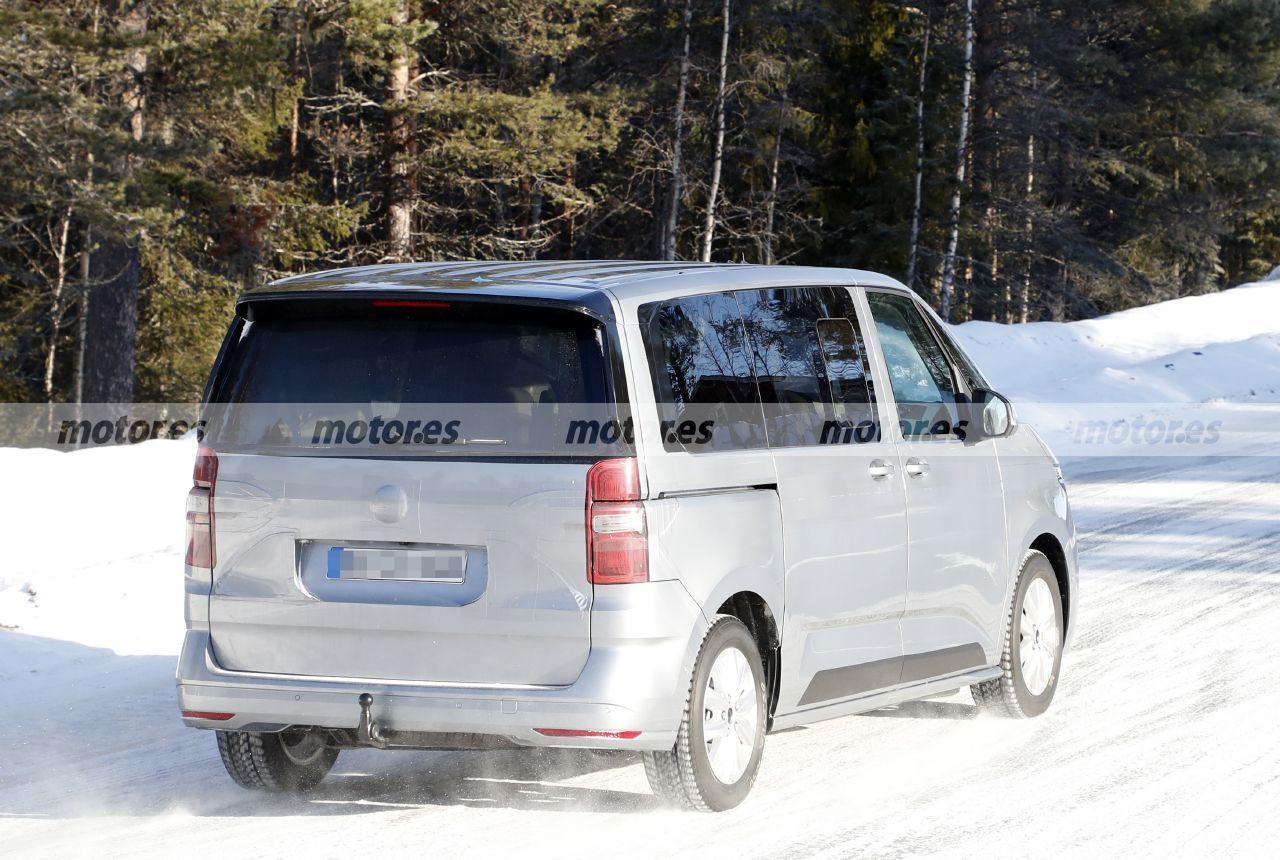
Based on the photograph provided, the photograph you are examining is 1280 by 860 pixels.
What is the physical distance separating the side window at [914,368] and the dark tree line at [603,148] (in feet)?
58.3

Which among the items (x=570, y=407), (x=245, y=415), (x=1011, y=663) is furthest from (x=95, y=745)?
(x=1011, y=663)

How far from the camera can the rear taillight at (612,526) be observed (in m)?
5.13

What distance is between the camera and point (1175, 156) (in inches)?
1818

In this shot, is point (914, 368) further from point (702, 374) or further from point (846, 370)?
point (702, 374)

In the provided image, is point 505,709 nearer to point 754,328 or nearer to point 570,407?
point 570,407

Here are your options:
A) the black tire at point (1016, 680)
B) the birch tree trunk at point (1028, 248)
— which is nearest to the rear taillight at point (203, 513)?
the black tire at point (1016, 680)

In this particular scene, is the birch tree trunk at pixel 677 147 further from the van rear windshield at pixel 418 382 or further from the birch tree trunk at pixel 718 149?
the van rear windshield at pixel 418 382

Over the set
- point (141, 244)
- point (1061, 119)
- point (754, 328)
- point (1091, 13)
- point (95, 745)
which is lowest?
point (95, 745)

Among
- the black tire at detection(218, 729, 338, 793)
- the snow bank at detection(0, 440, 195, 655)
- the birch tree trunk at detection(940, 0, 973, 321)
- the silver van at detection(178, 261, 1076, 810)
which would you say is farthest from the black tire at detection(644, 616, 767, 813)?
the birch tree trunk at detection(940, 0, 973, 321)

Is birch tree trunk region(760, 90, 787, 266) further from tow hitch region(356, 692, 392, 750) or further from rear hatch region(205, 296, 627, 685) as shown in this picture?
tow hitch region(356, 692, 392, 750)

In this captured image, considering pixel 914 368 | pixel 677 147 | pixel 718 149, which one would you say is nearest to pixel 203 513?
pixel 914 368

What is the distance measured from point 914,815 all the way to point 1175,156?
44.1m

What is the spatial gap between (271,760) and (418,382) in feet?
5.54

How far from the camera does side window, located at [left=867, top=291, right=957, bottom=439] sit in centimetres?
664
